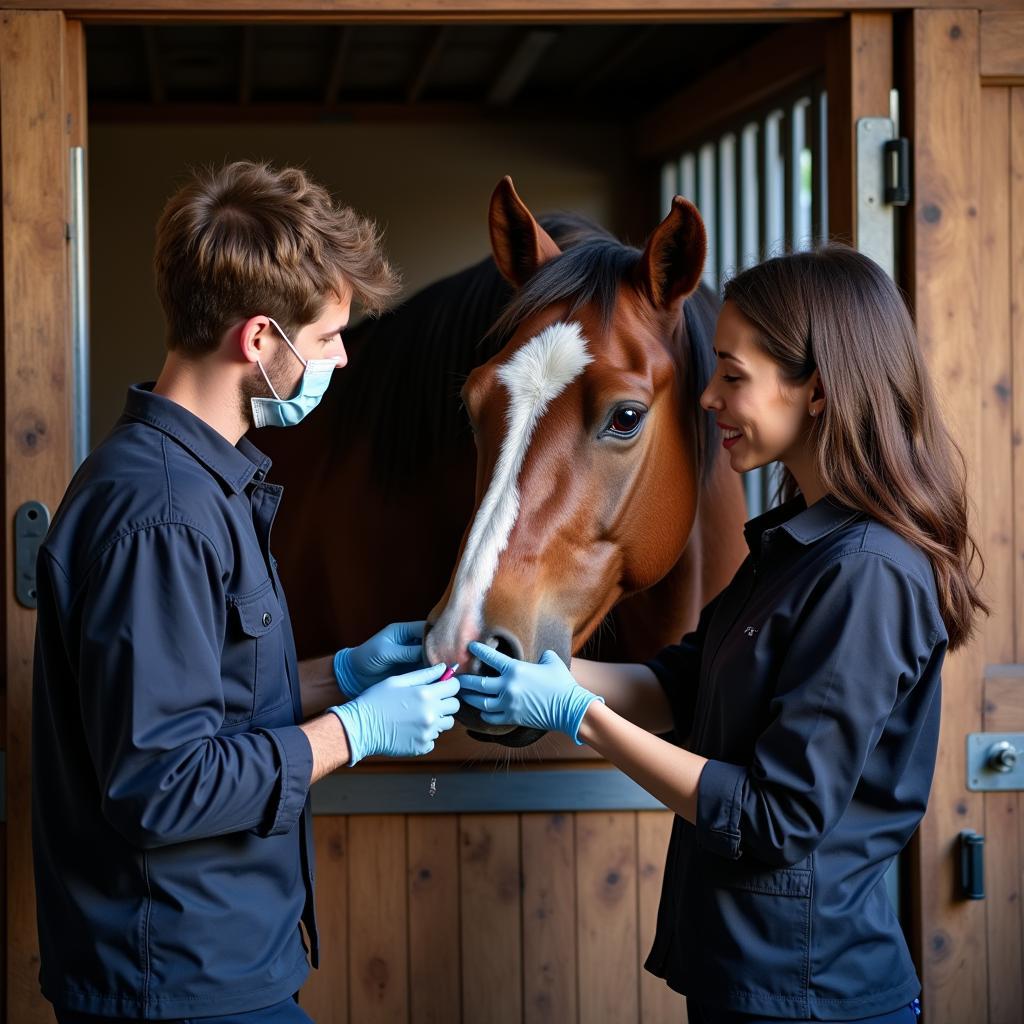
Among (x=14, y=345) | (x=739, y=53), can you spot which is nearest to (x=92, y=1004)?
(x=14, y=345)

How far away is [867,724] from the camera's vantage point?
1.37 meters

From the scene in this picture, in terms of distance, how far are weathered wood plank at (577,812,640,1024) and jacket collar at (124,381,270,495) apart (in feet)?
3.62

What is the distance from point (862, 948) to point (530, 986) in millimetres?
929

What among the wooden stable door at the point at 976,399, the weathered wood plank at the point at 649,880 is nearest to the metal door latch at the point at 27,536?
the weathered wood plank at the point at 649,880

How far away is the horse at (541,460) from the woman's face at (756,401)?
27 cm

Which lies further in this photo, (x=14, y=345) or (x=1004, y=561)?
(x=1004, y=561)

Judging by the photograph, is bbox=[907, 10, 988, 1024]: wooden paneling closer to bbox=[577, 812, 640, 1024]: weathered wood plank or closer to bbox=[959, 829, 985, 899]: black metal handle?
bbox=[959, 829, 985, 899]: black metal handle

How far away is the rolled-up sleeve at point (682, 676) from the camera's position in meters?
1.87

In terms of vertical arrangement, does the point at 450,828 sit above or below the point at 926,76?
below

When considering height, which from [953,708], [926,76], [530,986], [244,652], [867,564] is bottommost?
[530,986]

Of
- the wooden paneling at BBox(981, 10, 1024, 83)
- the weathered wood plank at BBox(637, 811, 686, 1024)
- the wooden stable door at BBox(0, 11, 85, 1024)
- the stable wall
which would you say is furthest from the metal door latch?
the stable wall

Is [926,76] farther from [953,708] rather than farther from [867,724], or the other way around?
[867,724]

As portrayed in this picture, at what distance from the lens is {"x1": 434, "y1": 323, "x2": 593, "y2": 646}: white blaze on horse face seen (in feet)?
5.23

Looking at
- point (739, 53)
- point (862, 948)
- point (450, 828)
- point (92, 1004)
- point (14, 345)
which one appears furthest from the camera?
→ point (739, 53)
